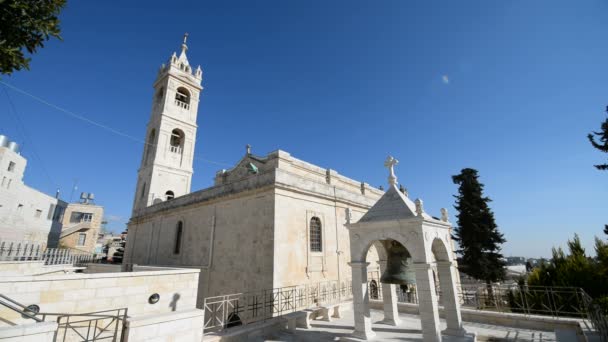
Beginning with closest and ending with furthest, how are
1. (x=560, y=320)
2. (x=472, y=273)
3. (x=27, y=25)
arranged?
1. (x=27, y=25)
2. (x=560, y=320)
3. (x=472, y=273)

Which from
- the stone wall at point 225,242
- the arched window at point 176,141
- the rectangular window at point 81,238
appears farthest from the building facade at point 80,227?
the stone wall at point 225,242

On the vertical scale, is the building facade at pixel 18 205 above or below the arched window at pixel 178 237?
above

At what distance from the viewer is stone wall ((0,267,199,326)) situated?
7.61 m

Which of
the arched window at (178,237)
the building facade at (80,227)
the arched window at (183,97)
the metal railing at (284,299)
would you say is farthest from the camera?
the building facade at (80,227)

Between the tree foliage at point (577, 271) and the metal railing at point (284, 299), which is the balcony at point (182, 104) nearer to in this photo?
the metal railing at point (284, 299)

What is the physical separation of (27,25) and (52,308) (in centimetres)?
777

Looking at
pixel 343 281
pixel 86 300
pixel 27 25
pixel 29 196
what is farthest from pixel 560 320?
pixel 29 196

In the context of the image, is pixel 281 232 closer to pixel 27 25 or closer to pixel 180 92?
pixel 27 25

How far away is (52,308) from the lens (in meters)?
7.97

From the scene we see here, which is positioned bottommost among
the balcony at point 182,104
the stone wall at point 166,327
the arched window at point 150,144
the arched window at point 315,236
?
the stone wall at point 166,327

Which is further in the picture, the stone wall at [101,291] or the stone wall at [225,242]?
the stone wall at [225,242]

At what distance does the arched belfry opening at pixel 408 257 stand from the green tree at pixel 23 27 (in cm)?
926

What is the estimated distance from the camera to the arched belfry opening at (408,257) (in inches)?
258

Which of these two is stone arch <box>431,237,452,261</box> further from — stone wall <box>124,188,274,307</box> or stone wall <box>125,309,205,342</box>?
stone wall <box>124,188,274,307</box>
